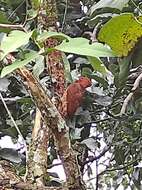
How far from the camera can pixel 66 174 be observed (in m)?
0.61

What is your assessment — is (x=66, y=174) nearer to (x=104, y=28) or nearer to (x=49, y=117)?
(x=49, y=117)

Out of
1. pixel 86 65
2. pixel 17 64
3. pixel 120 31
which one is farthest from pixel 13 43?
pixel 86 65

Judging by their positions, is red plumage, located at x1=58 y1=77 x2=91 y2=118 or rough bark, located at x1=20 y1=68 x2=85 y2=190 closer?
rough bark, located at x1=20 y1=68 x2=85 y2=190

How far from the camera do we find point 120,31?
22.1 inches

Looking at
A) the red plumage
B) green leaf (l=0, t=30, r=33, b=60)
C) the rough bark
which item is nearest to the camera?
green leaf (l=0, t=30, r=33, b=60)

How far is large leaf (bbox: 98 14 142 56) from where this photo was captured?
1.80 feet

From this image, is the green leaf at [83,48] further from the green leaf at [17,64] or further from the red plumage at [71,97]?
the red plumage at [71,97]

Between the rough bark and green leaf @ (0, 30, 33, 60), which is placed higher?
green leaf @ (0, 30, 33, 60)

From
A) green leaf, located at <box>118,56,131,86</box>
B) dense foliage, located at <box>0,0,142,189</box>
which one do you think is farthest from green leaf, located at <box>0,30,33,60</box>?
green leaf, located at <box>118,56,131,86</box>

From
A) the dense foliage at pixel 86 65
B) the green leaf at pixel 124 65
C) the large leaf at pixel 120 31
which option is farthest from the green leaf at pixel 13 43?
the green leaf at pixel 124 65

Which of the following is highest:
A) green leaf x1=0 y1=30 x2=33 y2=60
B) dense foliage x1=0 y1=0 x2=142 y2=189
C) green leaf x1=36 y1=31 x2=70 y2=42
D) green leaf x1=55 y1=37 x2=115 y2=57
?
green leaf x1=0 y1=30 x2=33 y2=60

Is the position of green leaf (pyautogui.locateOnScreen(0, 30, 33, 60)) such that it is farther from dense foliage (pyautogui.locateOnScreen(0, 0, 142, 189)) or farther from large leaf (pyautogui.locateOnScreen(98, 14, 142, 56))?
large leaf (pyautogui.locateOnScreen(98, 14, 142, 56))

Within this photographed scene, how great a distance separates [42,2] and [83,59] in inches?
20.0

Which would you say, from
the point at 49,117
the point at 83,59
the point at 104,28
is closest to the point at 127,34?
the point at 104,28
